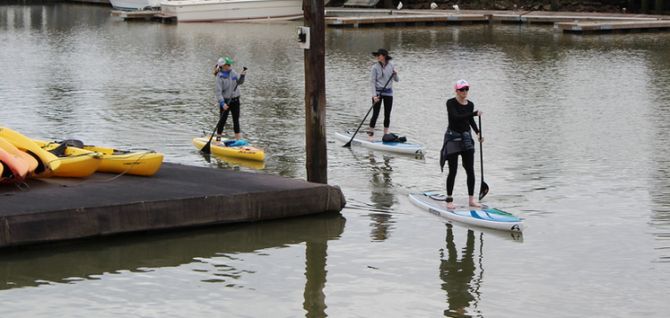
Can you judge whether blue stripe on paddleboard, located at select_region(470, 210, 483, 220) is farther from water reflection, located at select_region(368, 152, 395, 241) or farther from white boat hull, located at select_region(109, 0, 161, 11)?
white boat hull, located at select_region(109, 0, 161, 11)

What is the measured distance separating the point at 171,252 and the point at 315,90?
3.54 m

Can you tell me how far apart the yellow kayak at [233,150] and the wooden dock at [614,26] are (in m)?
29.2

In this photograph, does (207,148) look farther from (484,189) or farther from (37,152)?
(484,189)

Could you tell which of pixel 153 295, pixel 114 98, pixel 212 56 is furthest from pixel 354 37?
pixel 153 295

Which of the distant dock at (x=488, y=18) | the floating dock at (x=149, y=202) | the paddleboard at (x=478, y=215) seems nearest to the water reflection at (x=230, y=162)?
the floating dock at (x=149, y=202)

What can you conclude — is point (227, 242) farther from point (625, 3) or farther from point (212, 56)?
point (625, 3)

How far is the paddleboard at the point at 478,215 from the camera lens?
16297mm

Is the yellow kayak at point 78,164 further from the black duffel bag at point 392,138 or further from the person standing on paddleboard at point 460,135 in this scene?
the black duffel bag at point 392,138

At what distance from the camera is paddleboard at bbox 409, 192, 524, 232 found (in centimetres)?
1630

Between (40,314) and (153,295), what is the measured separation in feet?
4.30

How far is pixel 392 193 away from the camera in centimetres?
1897

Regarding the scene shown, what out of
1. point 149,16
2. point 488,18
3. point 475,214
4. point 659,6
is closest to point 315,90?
point 475,214

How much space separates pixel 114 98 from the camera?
30609 mm

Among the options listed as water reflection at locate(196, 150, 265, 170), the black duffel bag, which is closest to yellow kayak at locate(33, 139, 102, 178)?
water reflection at locate(196, 150, 265, 170)
